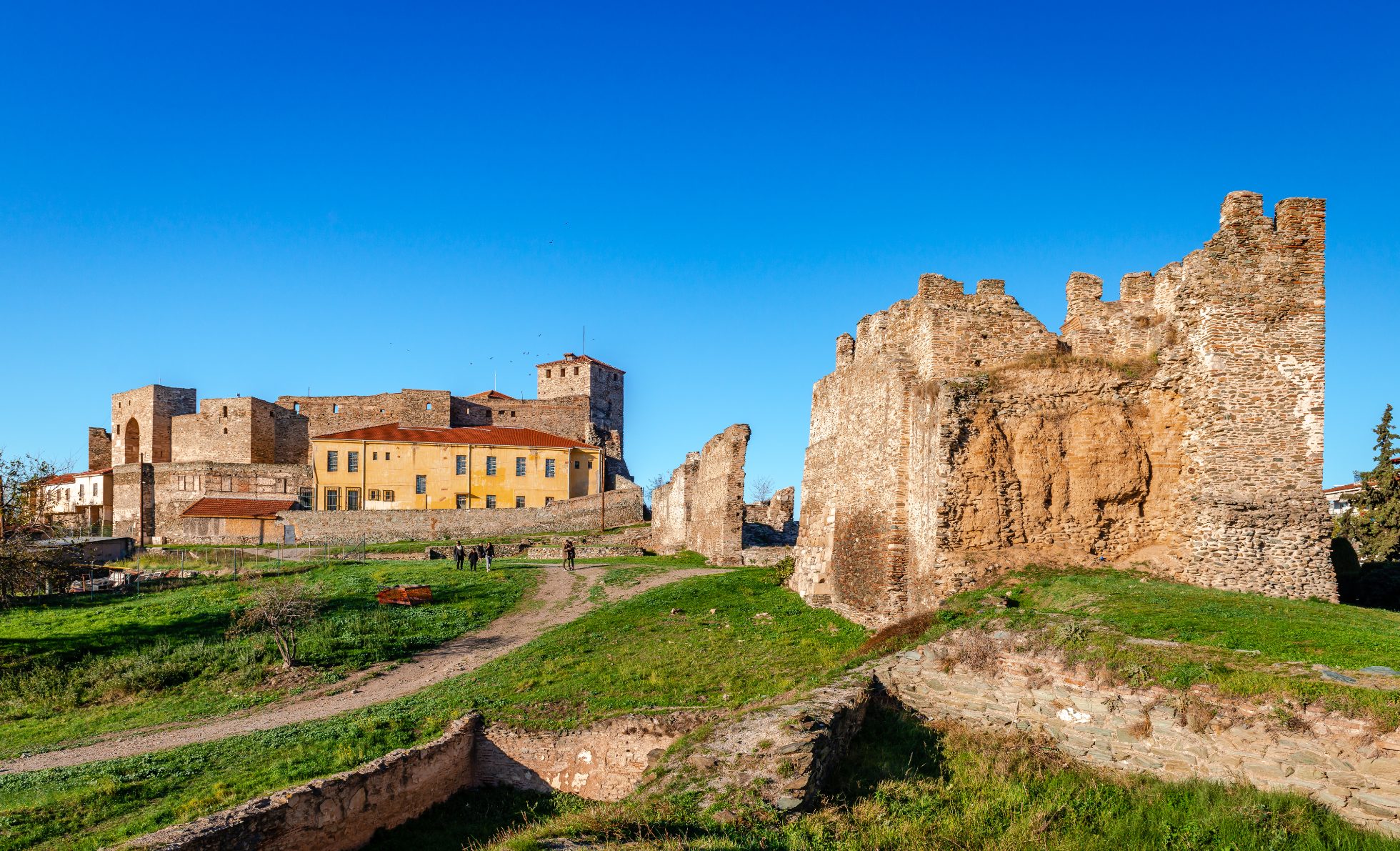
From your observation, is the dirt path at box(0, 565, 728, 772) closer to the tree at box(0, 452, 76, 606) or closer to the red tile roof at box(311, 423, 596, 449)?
the tree at box(0, 452, 76, 606)

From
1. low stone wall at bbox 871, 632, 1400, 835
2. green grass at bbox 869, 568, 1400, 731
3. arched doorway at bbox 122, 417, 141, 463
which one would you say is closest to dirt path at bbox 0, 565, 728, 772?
green grass at bbox 869, 568, 1400, 731

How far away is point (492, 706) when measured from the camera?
46.2 feet

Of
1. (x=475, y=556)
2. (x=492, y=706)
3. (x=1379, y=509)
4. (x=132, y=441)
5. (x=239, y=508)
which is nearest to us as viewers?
(x=492, y=706)

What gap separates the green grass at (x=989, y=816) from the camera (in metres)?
8.14

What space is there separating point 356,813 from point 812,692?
5.76 m

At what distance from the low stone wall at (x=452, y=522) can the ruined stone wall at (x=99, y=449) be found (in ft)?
103

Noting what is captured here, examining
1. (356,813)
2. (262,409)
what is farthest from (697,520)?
(262,409)

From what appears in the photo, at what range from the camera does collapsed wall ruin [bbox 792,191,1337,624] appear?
1410cm

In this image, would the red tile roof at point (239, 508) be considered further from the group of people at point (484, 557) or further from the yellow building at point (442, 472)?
the group of people at point (484, 557)

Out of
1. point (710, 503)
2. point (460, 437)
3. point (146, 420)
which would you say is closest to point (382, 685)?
point (710, 503)

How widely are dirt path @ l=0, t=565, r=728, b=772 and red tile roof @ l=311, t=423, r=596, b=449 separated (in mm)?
26292

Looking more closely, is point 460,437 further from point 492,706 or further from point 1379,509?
point 1379,509

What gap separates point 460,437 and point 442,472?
226 cm

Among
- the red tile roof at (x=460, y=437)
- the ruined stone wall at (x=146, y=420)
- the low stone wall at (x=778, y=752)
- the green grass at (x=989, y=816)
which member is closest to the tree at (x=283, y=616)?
the green grass at (x=989, y=816)
